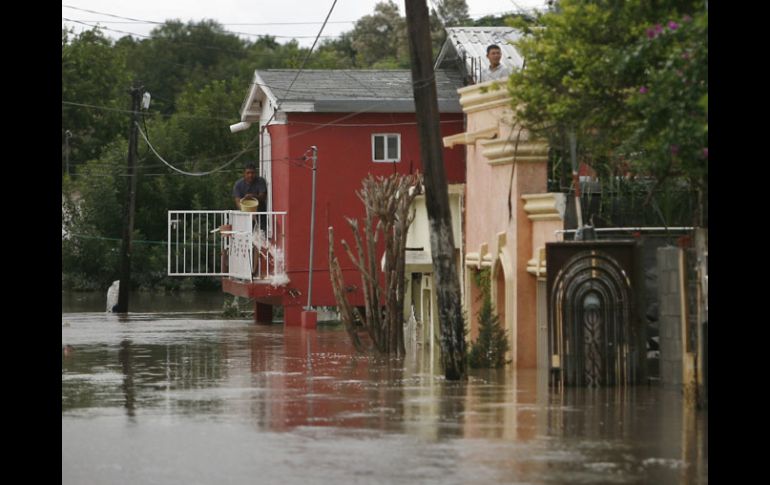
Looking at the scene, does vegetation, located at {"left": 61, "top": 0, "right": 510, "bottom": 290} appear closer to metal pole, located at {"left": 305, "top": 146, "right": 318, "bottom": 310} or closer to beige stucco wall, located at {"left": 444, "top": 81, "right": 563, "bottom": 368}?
metal pole, located at {"left": 305, "top": 146, "right": 318, "bottom": 310}

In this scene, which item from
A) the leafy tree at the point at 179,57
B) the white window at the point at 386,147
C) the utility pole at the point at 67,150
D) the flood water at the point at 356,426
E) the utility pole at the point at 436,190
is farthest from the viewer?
the leafy tree at the point at 179,57

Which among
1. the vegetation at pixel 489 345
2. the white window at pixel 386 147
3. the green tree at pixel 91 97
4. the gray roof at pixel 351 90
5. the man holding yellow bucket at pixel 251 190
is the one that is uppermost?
the green tree at pixel 91 97

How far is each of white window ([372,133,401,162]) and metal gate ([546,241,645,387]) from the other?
20040mm

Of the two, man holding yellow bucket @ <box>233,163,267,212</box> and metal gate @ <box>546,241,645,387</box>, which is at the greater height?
man holding yellow bucket @ <box>233,163,267,212</box>

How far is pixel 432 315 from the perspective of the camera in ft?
117

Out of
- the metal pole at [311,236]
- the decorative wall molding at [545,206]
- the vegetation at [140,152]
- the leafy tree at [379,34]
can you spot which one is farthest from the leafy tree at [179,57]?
the decorative wall molding at [545,206]

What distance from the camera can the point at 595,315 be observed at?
75.7 ft

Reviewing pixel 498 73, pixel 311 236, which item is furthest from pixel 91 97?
pixel 498 73

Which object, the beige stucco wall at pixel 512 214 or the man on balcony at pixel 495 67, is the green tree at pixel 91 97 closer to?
the man on balcony at pixel 495 67

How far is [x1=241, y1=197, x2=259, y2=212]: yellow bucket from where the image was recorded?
1750 inches

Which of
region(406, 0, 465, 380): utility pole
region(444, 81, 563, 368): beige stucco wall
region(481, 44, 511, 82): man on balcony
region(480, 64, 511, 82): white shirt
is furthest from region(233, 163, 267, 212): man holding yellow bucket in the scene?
region(406, 0, 465, 380): utility pole

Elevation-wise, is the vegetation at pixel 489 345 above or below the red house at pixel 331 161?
below

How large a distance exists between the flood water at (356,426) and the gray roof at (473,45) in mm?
14025

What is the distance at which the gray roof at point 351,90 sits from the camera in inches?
1676
